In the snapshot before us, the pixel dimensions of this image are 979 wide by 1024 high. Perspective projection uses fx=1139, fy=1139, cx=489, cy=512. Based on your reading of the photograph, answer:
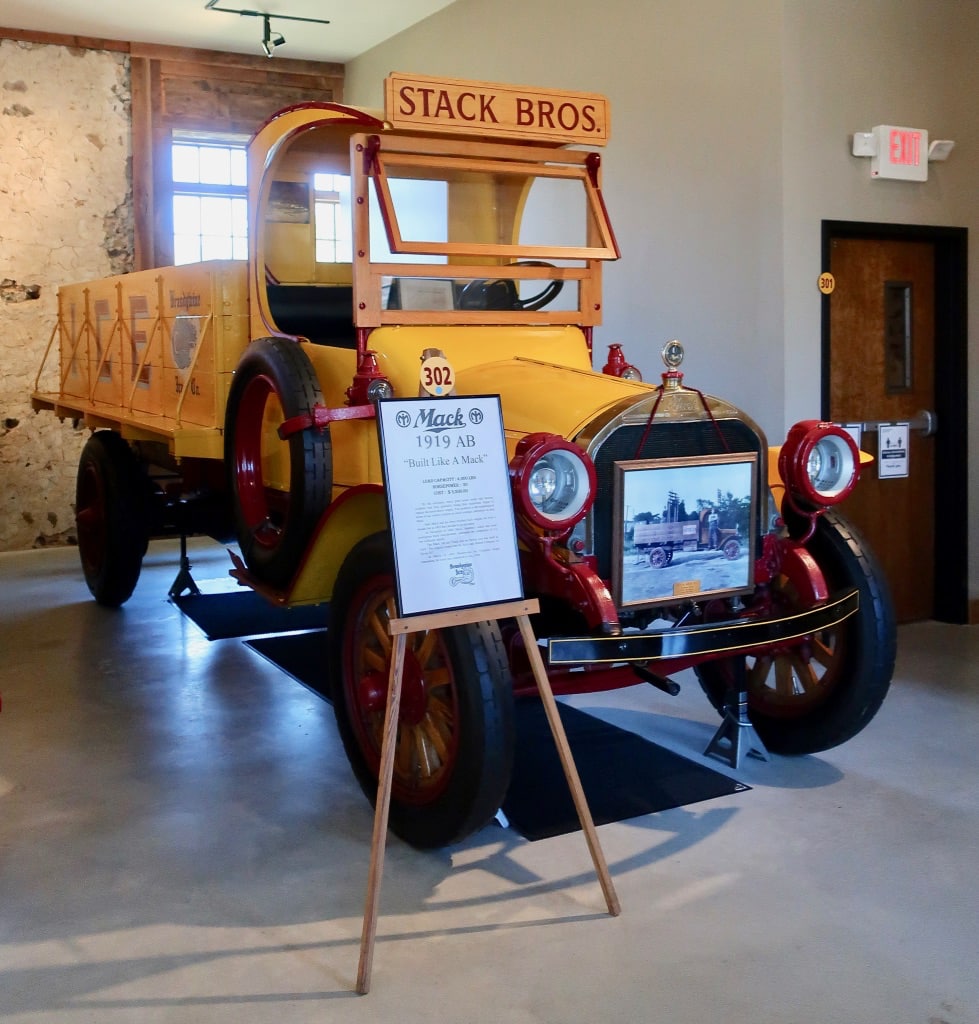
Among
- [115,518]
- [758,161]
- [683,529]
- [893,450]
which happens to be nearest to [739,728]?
[683,529]

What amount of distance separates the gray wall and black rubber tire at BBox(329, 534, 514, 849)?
2.51 m

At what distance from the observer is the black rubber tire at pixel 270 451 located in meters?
3.55

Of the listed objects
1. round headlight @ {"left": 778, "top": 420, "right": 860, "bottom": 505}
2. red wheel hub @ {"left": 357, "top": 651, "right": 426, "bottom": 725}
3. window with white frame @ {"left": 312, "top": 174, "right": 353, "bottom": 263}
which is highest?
window with white frame @ {"left": 312, "top": 174, "right": 353, "bottom": 263}

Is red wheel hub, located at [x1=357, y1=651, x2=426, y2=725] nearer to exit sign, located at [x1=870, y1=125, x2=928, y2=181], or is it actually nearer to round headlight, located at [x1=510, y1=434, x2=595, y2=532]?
round headlight, located at [x1=510, y1=434, x2=595, y2=532]

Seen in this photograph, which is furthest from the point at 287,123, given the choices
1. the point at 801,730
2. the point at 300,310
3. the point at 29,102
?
the point at 29,102

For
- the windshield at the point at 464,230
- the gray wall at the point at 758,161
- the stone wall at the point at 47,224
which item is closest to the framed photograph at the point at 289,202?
the windshield at the point at 464,230

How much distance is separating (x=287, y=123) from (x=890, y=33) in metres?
2.86

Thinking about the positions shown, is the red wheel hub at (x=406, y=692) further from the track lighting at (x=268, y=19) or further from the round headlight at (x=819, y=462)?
the track lighting at (x=268, y=19)

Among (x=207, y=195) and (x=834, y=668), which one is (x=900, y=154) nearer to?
(x=834, y=668)

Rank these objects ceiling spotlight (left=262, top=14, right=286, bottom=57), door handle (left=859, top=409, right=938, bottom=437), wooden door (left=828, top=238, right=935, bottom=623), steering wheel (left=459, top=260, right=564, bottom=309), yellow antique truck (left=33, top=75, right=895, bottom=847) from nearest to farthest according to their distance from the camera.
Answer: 1. yellow antique truck (left=33, top=75, right=895, bottom=847)
2. steering wheel (left=459, top=260, right=564, bottom=309)
3. wooden door (left=828, top=238, right=935, bottom=623)
4. door handle (left=859, top=409, right=938, bottom=437)
5. ceiling spotlight (left=262, top=14, right=286, bottom=57)

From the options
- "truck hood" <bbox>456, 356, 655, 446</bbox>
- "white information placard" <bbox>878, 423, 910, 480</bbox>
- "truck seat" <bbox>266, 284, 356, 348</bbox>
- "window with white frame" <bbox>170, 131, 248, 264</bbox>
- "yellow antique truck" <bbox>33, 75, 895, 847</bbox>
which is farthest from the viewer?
"window with white frame" <bbox>170, 131, 248, 264</bbox>

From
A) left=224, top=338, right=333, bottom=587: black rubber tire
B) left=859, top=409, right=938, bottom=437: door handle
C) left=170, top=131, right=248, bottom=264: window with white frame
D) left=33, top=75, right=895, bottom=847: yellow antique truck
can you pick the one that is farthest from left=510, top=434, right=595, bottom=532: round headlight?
left=170, top=131, right=248, bottom=264: window with white frame

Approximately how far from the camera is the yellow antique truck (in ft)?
9.84

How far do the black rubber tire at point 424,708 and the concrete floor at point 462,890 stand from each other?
160 millimetres
